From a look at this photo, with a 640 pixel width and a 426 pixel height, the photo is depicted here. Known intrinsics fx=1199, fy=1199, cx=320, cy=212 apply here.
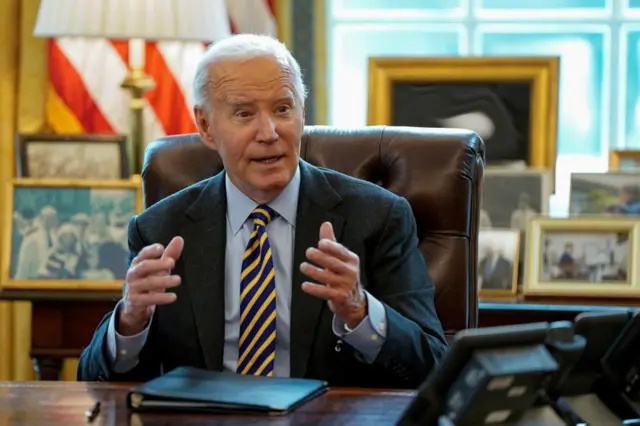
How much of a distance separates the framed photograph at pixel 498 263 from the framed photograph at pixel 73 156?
1067 millimetres

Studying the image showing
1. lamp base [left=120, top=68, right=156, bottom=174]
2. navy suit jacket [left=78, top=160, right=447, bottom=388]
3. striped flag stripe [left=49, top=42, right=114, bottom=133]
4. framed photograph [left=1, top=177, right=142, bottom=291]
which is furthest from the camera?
striped flag stripe [left=49, top=42, right=114, bottom=133]

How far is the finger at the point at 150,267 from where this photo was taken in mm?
1888

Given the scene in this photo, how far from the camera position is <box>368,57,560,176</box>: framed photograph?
11.6 feet

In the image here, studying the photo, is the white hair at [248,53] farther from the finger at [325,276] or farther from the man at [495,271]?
the man at [495,271]

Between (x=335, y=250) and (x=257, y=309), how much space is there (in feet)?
1.29

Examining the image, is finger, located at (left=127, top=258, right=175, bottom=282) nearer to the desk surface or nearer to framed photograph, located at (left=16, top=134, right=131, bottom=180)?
the desk surface

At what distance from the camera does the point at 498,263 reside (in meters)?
3.12

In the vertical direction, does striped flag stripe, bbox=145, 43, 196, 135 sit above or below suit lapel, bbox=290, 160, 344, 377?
above

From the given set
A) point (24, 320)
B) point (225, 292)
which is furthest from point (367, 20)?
point (225, 292)

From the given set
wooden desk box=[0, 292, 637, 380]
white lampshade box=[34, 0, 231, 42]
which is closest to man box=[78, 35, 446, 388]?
wooden desk box=[0, 292, 637, 380]

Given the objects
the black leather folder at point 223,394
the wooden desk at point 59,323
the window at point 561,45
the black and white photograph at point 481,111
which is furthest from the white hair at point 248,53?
the window at point 561,45

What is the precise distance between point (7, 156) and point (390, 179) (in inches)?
72.0

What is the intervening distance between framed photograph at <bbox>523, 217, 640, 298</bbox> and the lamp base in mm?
1115

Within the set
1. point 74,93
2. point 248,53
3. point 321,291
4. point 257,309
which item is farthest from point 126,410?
point 74,93
